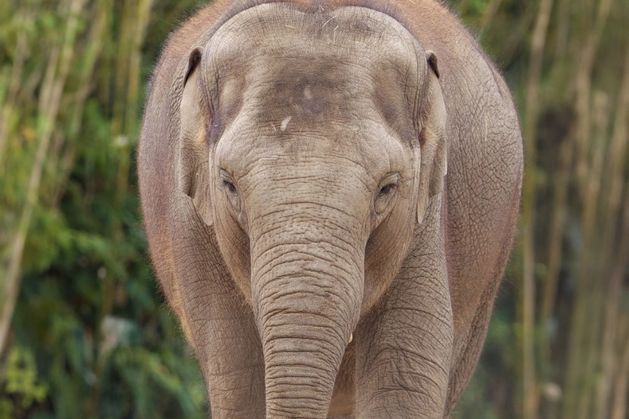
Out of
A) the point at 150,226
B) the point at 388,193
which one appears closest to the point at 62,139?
the point at 150,226

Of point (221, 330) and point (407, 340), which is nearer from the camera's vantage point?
point (407, 340)

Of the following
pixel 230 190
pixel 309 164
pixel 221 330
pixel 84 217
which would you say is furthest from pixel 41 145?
pixel 309 164

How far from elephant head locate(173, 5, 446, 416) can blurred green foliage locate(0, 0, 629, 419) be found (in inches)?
136

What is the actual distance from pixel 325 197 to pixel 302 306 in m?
0.28

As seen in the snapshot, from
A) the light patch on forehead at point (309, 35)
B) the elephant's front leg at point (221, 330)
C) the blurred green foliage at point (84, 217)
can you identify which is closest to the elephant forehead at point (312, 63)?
the light patch on forehead at point (309, 35)

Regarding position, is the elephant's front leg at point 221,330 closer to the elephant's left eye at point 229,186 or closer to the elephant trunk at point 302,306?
the elephant's left eye at point 229,186

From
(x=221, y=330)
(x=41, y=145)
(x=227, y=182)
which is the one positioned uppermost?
(x=41, y=145)

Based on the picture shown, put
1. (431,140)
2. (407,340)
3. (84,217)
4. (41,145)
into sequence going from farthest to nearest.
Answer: (84,217)
(41,145)
(407,340)
(431,140)

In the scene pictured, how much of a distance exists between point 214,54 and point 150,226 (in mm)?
1400

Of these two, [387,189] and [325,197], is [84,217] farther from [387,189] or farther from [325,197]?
[325,197]

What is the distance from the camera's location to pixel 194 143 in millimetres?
5523

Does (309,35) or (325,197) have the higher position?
(309,35)

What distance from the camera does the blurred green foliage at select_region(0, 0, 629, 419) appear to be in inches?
356

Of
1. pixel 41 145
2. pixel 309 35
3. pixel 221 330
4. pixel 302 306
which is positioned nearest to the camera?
pixel 302 306
